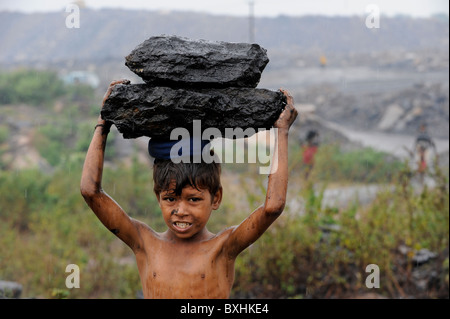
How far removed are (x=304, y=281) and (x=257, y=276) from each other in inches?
19.7

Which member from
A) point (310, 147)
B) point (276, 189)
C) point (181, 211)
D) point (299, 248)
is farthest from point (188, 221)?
point (310, 147)

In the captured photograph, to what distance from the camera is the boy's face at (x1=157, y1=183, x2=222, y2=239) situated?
8.75 ft

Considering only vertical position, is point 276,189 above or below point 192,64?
below

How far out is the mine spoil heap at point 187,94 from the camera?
2.57m

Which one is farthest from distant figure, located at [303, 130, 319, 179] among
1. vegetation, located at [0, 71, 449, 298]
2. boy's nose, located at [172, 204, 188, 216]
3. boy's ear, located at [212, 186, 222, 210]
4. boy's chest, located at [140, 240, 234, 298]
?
boy's nose, located at [172, 204, 188, 216]

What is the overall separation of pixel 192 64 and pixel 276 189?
74 cm

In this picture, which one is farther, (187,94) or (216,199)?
(216,199)

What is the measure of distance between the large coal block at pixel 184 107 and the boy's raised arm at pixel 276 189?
0.18 feet

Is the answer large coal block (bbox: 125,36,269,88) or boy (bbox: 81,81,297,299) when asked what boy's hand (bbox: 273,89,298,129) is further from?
large coal block (bbox: 125,36,269,88)

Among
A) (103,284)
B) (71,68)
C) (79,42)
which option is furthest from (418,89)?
(79,42)

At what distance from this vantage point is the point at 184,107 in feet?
8.43

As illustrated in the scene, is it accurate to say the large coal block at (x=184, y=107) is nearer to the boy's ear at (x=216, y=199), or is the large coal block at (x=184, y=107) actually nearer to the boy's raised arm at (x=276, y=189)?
the boy's raised arm at (x=276, y=189)

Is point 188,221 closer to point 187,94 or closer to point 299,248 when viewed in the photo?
point 187,94

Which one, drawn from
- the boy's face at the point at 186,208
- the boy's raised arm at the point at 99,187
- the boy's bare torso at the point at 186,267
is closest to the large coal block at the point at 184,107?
the boy's raised arm at the point at 99,187
